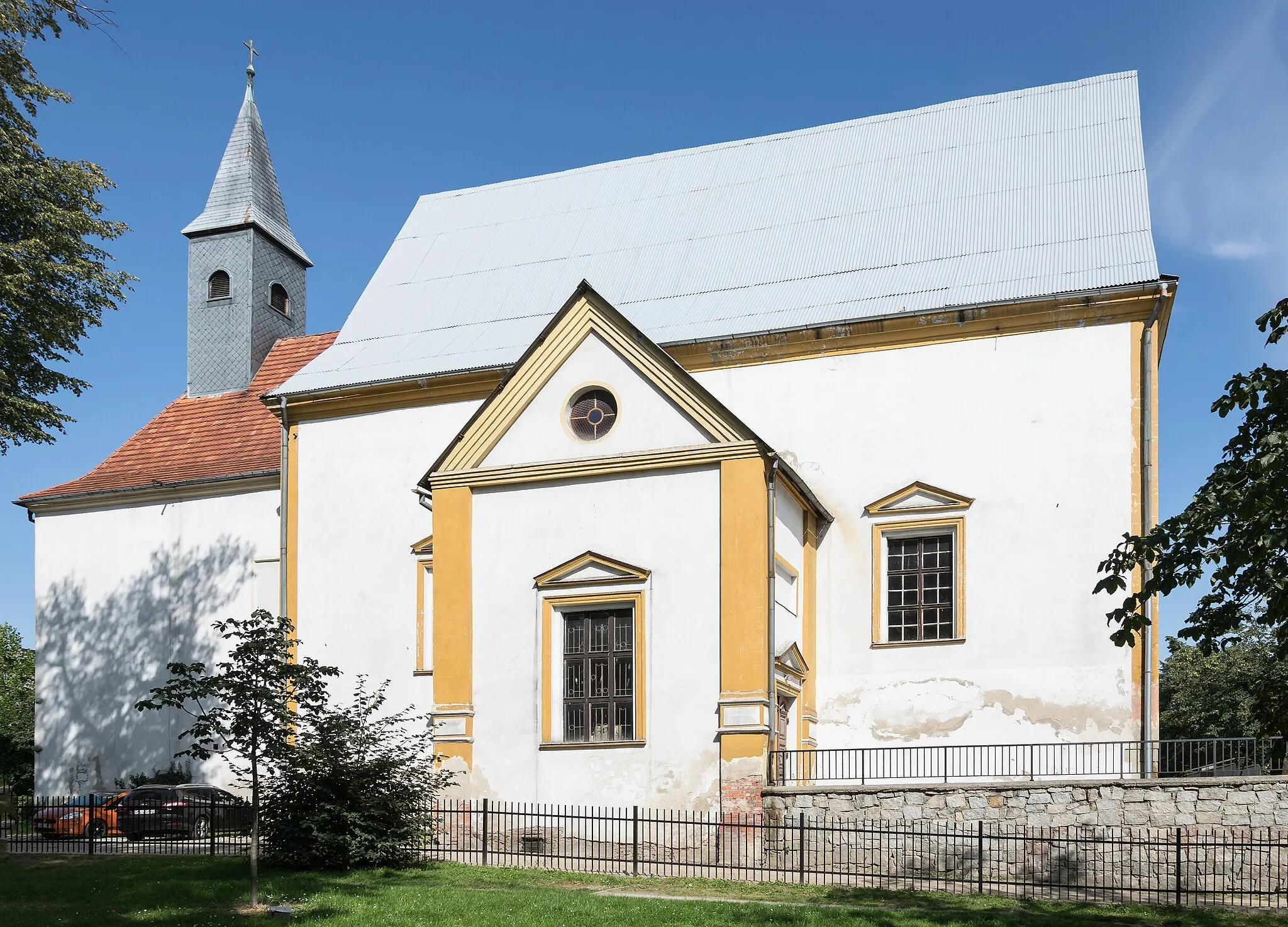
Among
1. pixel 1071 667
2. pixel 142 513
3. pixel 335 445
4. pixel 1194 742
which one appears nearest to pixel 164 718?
pixel 142 513

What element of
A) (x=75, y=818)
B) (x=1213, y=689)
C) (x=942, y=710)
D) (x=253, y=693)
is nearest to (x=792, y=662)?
(x=942, y=710)

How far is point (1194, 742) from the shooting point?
16.7 meters

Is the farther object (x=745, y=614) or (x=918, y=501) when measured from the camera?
(x=918, y=501)

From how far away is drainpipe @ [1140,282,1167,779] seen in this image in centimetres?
1859

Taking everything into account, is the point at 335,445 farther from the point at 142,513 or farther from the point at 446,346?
the point at 142,513

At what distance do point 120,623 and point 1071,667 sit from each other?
21.2m

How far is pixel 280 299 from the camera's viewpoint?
113 feet

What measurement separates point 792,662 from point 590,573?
134 inches

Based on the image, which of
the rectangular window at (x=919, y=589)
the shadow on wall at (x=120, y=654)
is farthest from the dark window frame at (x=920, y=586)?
the shadow on wall at (x=120, y=654)

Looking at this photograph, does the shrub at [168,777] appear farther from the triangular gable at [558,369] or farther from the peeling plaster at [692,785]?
the peeling plaster at [692,785]

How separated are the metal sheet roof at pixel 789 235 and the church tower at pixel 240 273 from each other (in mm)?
6696

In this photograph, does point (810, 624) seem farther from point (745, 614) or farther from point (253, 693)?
point (253, 693)

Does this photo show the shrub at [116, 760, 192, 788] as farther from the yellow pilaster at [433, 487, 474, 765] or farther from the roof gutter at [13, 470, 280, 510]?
the yellow pilaster at [433, 487, 474, 765]

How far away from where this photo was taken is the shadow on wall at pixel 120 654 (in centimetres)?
2830
